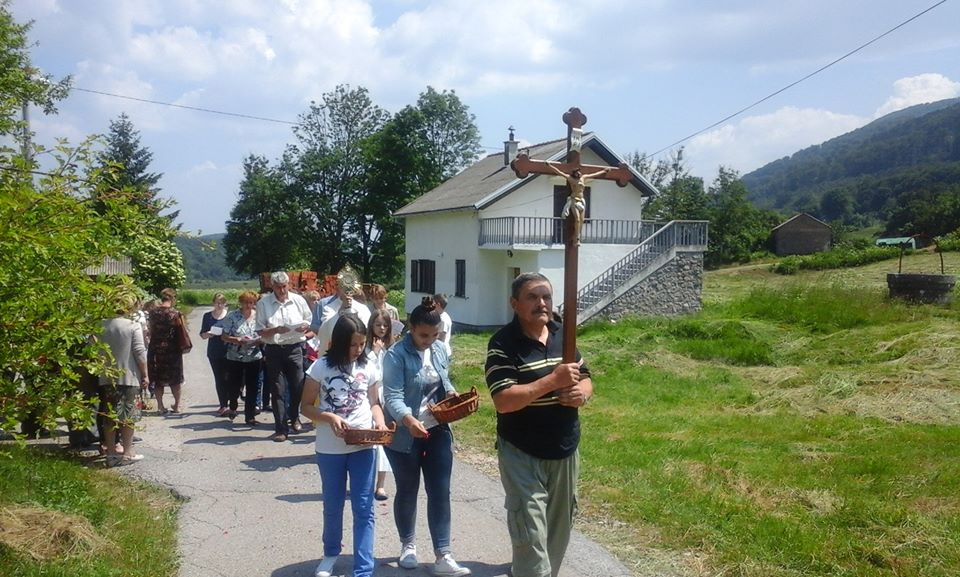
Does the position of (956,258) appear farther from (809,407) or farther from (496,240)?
(809,407)

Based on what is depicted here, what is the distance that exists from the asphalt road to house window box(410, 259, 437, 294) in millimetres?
23099

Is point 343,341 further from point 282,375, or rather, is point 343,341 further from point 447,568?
point 282,375

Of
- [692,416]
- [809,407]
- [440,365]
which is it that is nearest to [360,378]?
[440,365]

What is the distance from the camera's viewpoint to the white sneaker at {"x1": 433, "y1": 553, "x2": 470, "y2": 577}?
16.7 ft

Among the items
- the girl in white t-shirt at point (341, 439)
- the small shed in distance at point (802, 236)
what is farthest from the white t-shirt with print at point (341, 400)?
the small shed in distance at point (802, 236)

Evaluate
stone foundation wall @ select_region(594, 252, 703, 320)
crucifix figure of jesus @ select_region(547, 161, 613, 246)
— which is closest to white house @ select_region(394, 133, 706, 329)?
stone foundation wall @ select_region(594, 252, 703, 320)

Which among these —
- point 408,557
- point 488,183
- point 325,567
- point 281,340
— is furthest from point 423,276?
point 325,567

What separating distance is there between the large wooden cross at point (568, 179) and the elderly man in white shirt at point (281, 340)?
5.24m

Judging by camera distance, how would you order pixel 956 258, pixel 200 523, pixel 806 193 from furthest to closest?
pixel 806 193 → pixel 956 258 → pixel 200 523

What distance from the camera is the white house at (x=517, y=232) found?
87.9 feet

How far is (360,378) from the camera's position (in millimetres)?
5223

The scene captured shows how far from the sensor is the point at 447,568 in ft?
16.7

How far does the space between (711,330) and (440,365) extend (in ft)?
43.1

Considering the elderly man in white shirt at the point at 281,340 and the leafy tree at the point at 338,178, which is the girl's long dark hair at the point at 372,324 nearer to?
the elderly man in white shirt at the point at 281,340
